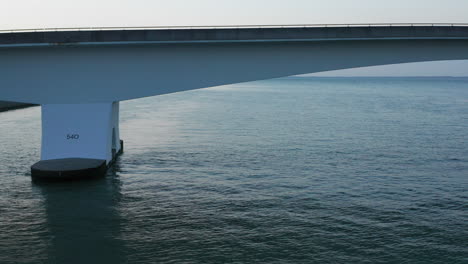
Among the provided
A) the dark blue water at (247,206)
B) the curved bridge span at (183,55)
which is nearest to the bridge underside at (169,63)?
the curved bridge span at (183,55)

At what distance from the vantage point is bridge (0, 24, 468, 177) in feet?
98.4

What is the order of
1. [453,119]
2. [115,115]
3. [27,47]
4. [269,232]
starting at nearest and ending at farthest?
1. [269,232]
2. [27,47]
3. [115,115]
4. [453,119]

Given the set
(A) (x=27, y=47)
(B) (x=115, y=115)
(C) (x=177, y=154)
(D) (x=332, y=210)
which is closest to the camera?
(D) (x=332, y=210)

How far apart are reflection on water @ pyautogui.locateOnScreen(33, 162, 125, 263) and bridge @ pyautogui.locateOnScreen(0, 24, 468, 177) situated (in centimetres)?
142

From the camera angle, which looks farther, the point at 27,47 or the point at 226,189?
the point at 27,47

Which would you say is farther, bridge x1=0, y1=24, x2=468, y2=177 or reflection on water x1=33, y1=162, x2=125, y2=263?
bridge x1=0, y1=24, x2=468, y2=177

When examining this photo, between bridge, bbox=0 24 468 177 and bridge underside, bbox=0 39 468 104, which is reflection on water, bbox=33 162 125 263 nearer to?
bridge, bbox=0 24 468 177

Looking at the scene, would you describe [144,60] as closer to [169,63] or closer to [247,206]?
[169,63]

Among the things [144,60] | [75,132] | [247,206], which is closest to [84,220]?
Answer: [247,206]

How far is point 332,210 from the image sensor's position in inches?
975

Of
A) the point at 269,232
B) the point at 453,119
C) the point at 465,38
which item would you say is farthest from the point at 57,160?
the point at 453,119

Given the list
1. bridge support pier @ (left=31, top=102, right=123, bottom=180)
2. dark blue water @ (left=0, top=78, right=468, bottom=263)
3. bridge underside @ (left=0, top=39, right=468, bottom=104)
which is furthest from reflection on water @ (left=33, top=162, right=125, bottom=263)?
bridge underside @ (left=0, top=39, right=468, bottom=104)

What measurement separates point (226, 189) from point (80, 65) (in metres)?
12.3

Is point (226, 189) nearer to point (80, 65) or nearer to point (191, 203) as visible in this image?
point (191, 203)
